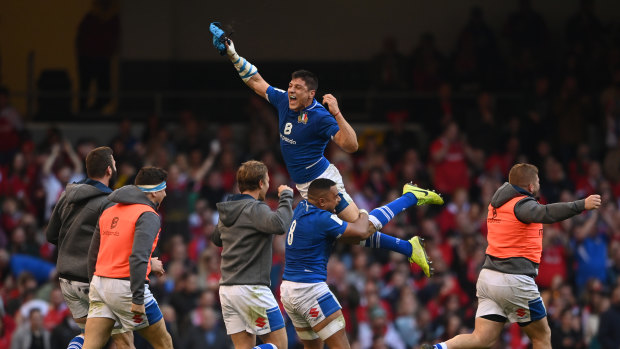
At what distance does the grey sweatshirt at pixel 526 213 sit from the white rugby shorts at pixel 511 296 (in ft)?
0.21

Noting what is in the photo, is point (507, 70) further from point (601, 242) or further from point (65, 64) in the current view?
point (65, 64)

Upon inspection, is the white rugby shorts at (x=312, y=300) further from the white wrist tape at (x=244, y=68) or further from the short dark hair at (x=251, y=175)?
the white wrist tape at (x=244, y=68)

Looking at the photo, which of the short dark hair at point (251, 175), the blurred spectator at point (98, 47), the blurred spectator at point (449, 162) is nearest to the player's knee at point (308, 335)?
the short dark hair at point (251, 175)

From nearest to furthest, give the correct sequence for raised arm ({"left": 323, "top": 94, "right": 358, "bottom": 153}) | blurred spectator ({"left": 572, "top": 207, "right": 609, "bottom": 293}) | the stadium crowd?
raised arm ({"left": 323, "top": 94, "right": 358, "bottom": 153})
the stadium crowd
blurred spectator ({"left": 572, "top": 207, "right": 609, "bottom": 293})

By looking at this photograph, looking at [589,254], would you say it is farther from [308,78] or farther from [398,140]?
[308,78]

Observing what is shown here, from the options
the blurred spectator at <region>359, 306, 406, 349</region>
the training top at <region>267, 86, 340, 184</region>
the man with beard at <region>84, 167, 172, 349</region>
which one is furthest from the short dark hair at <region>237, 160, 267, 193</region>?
the blurred spectator at <region>359, 306, 406, 349</region>

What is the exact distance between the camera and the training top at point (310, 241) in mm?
8938

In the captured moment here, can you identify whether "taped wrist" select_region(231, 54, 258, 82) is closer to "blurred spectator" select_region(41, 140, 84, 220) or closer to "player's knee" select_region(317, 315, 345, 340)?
"player's knee" select_region(317, 315, 345, 340)

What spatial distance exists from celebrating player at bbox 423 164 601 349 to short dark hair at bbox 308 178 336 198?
1807mm

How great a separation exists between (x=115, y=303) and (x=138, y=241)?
1.97 ft

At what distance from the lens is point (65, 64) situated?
19.6m

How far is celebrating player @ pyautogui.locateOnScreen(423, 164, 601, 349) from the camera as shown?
→ 9711 mm

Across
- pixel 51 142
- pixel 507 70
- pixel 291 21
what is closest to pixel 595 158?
pixel 507 70

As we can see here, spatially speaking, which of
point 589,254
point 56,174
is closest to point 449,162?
point 589,254
